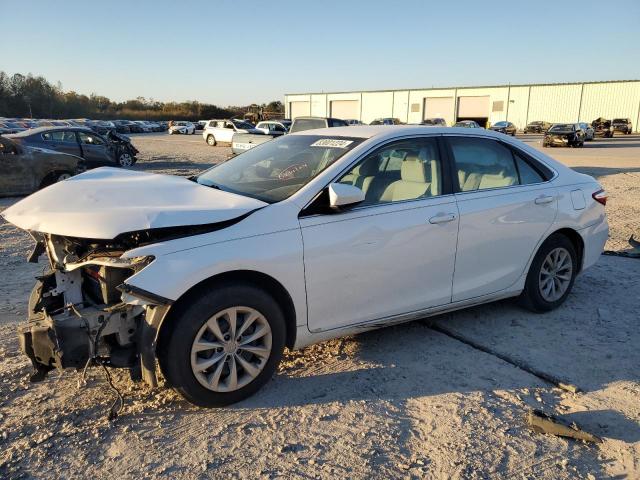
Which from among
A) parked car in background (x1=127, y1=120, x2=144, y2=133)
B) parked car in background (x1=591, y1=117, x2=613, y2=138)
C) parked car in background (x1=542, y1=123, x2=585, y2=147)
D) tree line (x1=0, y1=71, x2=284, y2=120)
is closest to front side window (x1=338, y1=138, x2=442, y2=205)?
parked car in background (x1=542, y1=123, x2=585, y2=147)

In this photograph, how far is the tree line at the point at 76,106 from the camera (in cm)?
7606

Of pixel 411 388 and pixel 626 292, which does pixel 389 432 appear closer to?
pixel 411 388

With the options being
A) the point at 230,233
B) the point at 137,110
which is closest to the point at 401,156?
the point at 230,233

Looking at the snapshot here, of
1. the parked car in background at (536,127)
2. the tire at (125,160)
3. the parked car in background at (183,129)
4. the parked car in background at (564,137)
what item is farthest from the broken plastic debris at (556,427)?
the parked car in background at (536,127)

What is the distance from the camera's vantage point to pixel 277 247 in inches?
126

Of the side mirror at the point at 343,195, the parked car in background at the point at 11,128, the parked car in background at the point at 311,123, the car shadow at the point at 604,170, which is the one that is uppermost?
the parked car in background at the point at 311,123

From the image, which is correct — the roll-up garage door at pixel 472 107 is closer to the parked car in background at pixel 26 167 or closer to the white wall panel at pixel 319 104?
the white wall panel at pixel 319 104

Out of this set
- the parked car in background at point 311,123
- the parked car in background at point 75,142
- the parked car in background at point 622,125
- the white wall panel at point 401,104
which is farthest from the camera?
the white wall panel at point 401,104

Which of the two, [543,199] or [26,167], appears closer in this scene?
[543,199]

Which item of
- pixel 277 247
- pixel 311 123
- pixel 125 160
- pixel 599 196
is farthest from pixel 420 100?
pixel 277 247

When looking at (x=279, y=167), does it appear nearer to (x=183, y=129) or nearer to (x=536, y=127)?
(x=183, y=129)

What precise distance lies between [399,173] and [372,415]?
1795 mm

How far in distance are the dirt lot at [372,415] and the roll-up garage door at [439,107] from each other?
65.2m

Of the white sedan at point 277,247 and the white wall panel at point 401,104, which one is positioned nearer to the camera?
the white sedan at point 277,247
